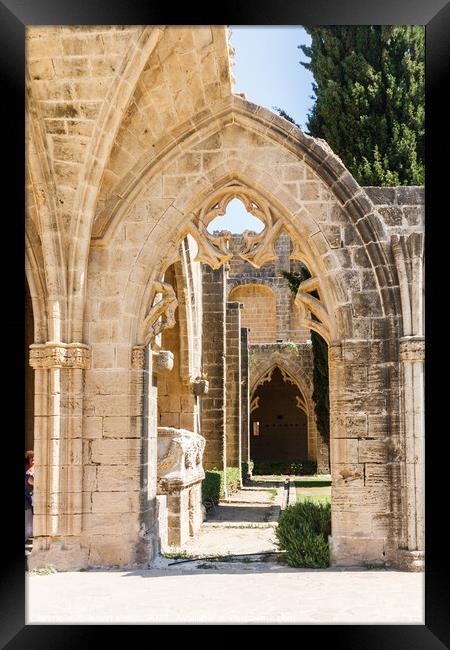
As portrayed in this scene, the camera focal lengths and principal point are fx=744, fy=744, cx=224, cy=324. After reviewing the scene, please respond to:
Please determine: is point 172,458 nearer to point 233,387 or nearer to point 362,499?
point 362,499

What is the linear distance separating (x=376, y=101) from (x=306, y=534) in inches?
358

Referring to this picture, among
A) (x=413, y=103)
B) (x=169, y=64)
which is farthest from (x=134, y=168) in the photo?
(x=413, y=103)

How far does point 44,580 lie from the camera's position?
6227 millimetres

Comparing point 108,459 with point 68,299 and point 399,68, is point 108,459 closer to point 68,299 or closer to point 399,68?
point 68,299

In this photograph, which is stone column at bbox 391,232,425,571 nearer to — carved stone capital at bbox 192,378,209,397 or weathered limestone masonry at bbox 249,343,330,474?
carved stone capital at bbox 192,378,209,397

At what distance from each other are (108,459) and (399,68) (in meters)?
9.88

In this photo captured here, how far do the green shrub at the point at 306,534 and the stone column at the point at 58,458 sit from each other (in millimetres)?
1879

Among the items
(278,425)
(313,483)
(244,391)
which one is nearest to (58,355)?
(244,391)

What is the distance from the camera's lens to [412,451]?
6.57 metres


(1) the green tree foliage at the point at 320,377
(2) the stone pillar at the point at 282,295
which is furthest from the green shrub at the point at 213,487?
(2) the stone pillar at the point at 282,295

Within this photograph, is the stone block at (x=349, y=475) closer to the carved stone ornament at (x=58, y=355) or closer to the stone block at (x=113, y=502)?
the stone block at (x=113, y=502)

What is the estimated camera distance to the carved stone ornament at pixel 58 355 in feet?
22.1

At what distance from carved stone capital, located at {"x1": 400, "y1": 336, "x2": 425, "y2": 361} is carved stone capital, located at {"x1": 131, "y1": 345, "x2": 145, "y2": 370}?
7.89ft

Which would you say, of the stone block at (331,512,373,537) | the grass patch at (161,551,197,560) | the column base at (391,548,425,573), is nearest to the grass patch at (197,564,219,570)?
the grass patch at (161,551,197,560)
